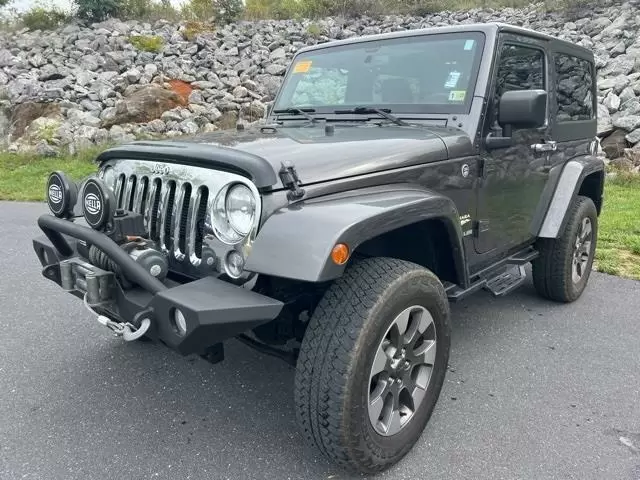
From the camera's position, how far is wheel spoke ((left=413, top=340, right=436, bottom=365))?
2.56m

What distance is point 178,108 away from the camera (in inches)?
498

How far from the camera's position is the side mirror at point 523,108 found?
2.94 m

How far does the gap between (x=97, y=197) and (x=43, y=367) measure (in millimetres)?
1588

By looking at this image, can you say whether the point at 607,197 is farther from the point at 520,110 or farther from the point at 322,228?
the point at 322,228

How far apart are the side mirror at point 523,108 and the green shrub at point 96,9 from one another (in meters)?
18.3

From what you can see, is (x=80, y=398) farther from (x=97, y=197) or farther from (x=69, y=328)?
(x=97, y=197)

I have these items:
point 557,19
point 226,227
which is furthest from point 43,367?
point 557,19

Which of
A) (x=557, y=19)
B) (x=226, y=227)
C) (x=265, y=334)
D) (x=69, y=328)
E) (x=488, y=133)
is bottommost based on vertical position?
(x=69, y=328)

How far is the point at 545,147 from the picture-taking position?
12.4 ft

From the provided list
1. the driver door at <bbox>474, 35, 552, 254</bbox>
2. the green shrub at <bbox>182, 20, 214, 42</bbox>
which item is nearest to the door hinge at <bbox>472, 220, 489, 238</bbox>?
the driver door at <bbox>474, 35, 552, 254</bbox>

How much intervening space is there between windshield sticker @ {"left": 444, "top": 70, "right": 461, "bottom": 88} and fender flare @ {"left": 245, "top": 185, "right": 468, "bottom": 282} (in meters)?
1.09

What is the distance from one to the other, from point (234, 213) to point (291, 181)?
0.27m

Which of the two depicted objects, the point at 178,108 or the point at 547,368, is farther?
the point at 178,108

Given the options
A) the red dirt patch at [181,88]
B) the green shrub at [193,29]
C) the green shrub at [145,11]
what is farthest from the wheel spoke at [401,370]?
the green shrub at [145,11]
